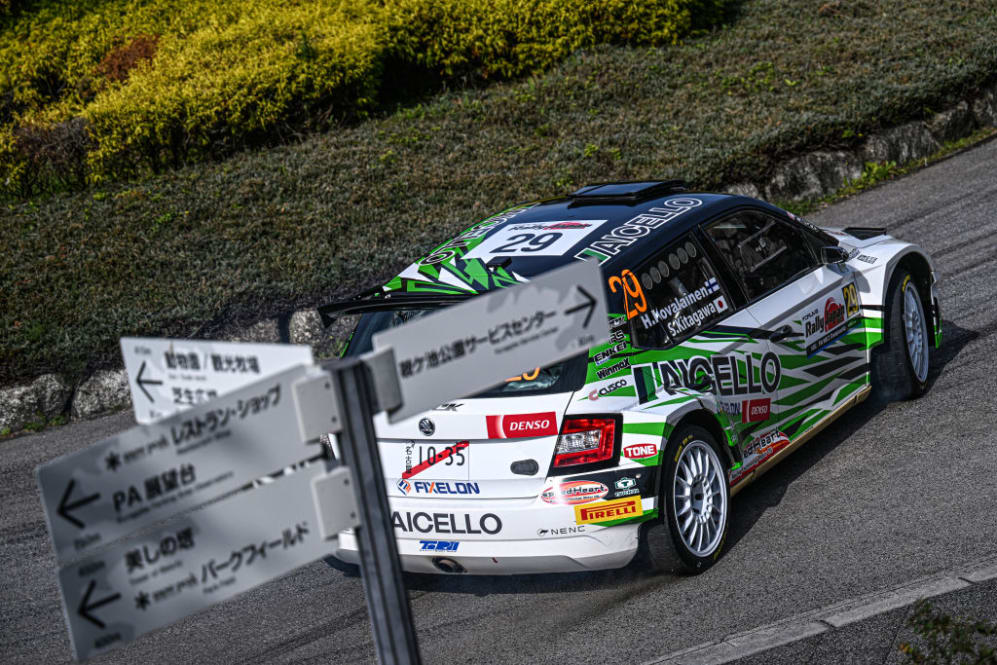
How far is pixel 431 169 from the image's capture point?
1221 cm

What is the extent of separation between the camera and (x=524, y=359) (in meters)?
2.72

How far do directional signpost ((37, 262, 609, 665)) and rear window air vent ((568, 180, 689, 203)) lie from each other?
3.31 meters

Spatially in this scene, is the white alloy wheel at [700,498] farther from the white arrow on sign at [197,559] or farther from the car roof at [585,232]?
the white arrow on sign at [197,559]

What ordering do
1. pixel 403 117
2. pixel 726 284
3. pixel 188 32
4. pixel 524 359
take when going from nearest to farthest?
1. pixel 524 359
2. pixel 726 284
3. pixel 403 117
4. pixel 188 32

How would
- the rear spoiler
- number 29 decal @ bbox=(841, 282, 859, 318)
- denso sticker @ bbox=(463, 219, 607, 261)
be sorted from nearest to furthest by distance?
the rear spoiler < denso sticker @ bbox=(463, 219, 607, 261) < number 29 decal @ bbox=(841, 282, 859, 318)

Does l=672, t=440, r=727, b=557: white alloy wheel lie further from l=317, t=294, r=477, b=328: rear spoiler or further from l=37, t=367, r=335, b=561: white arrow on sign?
l=37, t=367, r=335, b=561: white arrow on sign

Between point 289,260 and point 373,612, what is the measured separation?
8.32 m

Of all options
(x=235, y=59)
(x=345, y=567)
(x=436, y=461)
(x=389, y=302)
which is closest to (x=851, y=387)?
(x=436, y=461)

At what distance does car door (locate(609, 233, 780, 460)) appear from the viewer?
5047 millimetres

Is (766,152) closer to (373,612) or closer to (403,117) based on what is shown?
(403,117)

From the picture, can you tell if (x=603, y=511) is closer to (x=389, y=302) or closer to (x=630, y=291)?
(x=630, y=291)

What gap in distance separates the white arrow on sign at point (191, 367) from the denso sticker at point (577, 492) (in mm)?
2217

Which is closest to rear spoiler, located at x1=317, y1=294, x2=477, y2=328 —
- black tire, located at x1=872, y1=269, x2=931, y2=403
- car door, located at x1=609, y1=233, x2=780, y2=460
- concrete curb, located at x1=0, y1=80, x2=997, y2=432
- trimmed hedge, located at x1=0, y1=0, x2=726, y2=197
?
car door, located at x1=609, y1=233, x2=780, y2=460

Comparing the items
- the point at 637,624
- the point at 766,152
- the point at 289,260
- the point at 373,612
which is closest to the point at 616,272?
the point at 637,624
